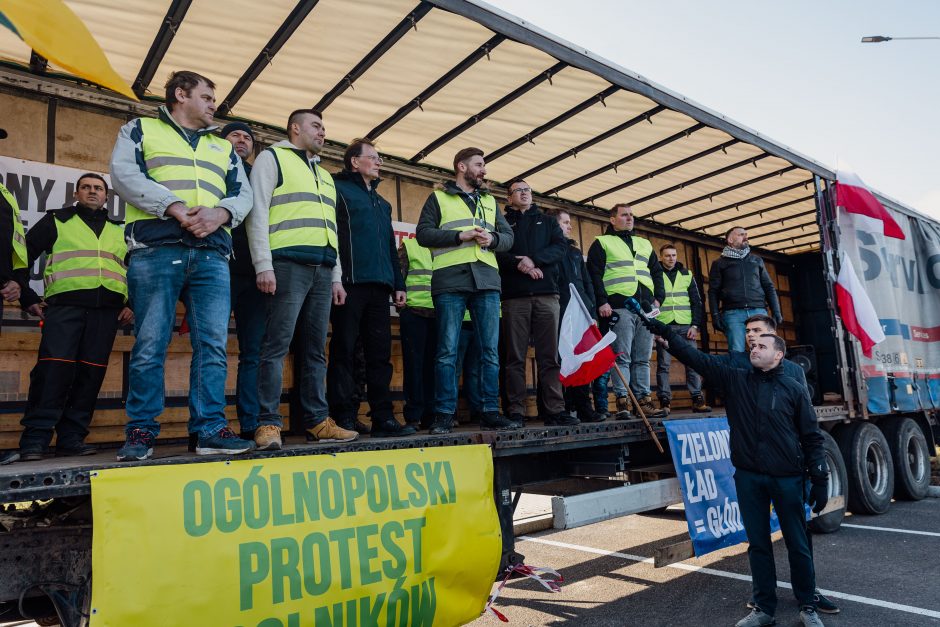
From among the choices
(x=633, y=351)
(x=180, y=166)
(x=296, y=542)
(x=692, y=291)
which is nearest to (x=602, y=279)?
(x=633, y=351)

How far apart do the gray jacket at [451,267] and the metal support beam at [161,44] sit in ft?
6.65

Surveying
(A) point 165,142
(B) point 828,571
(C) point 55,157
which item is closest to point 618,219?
(B) point 828,571

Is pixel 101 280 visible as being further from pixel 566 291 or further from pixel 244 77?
pixel 566 291

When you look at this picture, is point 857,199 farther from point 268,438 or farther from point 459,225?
point 268,438

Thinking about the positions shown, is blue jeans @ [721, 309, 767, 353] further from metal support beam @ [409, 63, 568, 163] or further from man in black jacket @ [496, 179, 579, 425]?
metal support beam @ [409, 63, 568, 163]

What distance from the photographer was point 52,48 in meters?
2.21

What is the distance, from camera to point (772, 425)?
13.3 ft

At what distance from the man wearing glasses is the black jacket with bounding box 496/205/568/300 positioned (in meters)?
1.12

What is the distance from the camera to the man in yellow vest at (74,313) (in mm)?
3652

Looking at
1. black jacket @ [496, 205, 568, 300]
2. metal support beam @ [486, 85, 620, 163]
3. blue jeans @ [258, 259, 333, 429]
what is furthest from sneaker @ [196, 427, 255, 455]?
metal support beam @ [486, 85, 620, 163]

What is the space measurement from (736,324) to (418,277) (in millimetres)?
3985

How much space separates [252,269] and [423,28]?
2.09 m

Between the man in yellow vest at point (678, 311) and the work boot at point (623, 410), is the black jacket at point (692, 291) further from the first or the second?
the work boot at point (623, 410)

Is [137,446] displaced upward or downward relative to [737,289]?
downward
